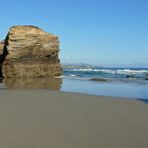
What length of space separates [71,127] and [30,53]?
29.2 metres

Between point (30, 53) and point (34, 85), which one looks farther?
point (30, 53)

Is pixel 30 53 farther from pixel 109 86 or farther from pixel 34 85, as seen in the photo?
pixel 109 86

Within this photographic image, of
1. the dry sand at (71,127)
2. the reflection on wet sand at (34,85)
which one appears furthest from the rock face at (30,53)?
the dry sand at (71,127)

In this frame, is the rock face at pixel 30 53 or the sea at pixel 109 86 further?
the rock face at pixel 30 53

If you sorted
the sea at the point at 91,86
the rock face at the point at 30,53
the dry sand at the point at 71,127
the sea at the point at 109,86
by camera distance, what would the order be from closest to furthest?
1. the dry sand at the point at 71,127
2. the sea at the point at 109,86
3. the sea at the point at 91,86
4. the rock face at the point at 30,53

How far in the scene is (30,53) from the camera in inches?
1428

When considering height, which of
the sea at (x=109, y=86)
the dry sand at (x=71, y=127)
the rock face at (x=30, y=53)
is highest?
the rock face at (x=30, y=53)

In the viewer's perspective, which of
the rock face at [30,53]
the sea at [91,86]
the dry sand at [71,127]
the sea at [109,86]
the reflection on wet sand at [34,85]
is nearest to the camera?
the dry sand at [71,127]

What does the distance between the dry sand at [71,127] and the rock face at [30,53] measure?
79.0 ft

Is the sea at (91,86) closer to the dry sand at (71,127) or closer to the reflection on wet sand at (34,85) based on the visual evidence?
the reflection on wet sand at (34,85)

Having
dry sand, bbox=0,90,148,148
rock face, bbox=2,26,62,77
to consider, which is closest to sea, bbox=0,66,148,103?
rock face, bbox=2,26,62,77

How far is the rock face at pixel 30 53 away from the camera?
34.7 meters

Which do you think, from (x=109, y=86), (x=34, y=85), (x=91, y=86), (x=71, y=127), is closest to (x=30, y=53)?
(x=34, y=85)

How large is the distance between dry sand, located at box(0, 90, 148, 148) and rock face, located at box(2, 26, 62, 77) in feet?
79.0
